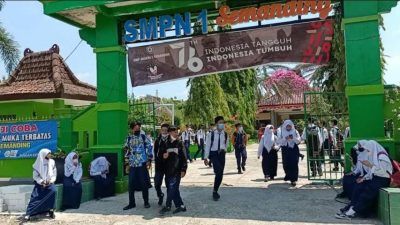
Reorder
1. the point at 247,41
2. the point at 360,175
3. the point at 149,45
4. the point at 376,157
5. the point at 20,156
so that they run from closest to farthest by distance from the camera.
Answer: the point at 376,157 < the point at 360,175 < the point at 247,41 < the point at 149,45 < the point at 20,156

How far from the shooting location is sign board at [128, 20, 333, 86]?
8844 mm

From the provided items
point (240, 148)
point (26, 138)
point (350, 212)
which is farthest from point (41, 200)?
point (240, 148)

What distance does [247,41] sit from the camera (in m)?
9.31

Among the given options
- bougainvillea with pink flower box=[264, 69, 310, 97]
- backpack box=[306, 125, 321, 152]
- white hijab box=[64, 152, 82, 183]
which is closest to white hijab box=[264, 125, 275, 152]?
backpack box=[306, 125, 321, 152]

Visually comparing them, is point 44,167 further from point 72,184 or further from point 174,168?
point 174,168

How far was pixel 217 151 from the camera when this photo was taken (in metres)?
8.53

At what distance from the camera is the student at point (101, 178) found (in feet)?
30.2

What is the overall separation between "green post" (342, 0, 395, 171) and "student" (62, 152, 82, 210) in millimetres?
5330

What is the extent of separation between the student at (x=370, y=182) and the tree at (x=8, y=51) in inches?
543

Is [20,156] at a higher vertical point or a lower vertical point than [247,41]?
lower

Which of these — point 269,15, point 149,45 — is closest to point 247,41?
point 269,15

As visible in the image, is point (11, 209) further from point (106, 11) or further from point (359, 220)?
point (359, 220)

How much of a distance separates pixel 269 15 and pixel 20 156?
7.21 m

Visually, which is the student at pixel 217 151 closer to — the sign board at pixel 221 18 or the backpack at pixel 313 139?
the sign board at pixel 221 18
